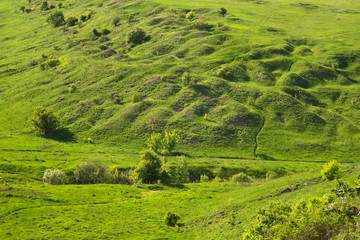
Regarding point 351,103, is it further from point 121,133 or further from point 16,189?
point 16,189

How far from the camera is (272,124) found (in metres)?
105

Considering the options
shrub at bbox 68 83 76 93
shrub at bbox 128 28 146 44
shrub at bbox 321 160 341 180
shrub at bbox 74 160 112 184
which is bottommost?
shrub at bbox 74 160 112 184

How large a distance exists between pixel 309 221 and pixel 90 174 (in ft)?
198

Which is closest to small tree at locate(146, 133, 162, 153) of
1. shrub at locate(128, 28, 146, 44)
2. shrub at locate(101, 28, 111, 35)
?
shrub at locate(128, 28, 146, 44)

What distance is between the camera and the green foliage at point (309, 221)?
2728 cm

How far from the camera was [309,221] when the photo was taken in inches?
1111

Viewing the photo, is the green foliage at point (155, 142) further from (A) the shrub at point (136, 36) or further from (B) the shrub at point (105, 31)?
(B) the shrub at point (105, 31)

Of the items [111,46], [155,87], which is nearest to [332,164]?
[155,87]

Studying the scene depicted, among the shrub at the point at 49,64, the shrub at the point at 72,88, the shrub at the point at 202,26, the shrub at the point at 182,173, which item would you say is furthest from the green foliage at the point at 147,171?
the shrub at the point at 202,26

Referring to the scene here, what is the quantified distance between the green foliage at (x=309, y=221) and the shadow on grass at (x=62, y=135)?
8906 cm

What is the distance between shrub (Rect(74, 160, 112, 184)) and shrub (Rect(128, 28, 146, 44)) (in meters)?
122

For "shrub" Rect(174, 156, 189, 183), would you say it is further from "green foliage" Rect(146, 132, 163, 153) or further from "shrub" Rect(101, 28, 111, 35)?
"shrub" Rect(101, 28, 111, 35)

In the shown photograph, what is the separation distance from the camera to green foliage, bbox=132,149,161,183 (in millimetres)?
72438

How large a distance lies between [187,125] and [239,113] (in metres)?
22.7
